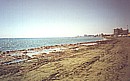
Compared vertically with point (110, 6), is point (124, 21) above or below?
below

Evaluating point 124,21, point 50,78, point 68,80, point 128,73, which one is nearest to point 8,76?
point 50,78

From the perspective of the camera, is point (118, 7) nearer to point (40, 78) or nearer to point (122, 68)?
point (122, 68)

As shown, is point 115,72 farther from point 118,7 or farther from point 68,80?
point 118,7

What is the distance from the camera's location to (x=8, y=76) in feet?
15.1

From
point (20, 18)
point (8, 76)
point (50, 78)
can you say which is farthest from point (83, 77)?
point (20, 18)

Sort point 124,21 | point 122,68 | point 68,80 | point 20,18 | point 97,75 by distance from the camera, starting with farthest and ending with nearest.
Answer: point 124,21 < point 20,18 < point 122,68 < point 97,75 < point 68,80

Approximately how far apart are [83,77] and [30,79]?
4.38 feet

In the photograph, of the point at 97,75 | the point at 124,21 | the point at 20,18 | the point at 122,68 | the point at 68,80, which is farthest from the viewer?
the point at 124,21

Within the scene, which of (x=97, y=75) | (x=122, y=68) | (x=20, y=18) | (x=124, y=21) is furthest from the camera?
(x=124, y=21)

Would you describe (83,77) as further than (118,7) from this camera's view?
No

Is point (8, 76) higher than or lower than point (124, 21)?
lower

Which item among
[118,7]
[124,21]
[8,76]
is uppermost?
[118,7]

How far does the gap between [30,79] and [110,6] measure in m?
4.12

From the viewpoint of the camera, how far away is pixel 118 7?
21.2 feet
